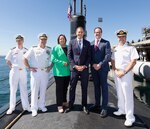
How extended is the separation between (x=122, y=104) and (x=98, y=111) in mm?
687

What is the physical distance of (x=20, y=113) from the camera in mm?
5395

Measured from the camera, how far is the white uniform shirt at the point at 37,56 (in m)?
5.39

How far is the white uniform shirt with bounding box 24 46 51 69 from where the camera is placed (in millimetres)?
5394

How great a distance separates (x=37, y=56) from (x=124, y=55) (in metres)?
2.22

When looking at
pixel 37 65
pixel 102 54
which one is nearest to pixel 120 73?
pixel 102 54

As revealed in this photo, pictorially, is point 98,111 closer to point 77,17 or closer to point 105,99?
point 105,99

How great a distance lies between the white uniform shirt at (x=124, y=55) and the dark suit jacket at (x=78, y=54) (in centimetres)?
75

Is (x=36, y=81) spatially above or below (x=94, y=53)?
below

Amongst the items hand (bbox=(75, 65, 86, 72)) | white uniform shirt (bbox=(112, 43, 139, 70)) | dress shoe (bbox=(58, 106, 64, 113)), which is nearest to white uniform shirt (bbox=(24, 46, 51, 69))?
hand (bbox=(75, 65, 86, 72))

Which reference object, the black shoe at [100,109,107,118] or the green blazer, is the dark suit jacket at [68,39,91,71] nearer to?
the green blazer

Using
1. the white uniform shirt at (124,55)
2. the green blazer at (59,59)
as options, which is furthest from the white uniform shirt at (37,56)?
the white uniform shirt at (124,55)

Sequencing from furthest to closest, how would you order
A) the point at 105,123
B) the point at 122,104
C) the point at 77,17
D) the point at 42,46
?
the point at 77,17 → the point at 42,46 → the point at 122,104 → the point at 105,123

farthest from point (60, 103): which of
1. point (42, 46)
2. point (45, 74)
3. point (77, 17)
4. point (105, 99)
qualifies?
point (77, 17)

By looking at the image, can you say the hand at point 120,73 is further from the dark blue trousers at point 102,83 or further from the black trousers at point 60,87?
the black trousers at point 60,87
